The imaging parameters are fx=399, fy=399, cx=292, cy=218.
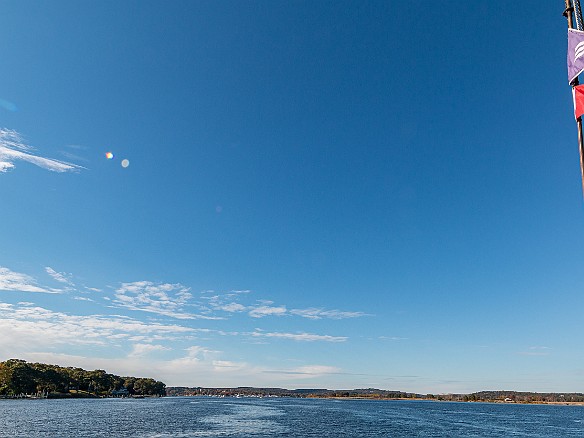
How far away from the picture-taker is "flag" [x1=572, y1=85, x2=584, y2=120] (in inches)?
576

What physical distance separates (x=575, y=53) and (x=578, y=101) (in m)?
1.92

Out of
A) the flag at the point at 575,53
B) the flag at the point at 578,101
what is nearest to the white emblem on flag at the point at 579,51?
the flag at the point at 575,53

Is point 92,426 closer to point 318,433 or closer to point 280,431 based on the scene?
point 280,431

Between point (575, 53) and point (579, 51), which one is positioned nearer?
point (579, 51)

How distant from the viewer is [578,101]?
1478 cm

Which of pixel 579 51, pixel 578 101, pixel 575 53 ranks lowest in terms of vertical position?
pixel 578 101

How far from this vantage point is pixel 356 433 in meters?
94.2

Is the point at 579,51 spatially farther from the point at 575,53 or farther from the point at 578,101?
the point at 578,101

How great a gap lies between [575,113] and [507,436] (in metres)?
114

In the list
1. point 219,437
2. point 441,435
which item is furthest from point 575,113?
point 441,435

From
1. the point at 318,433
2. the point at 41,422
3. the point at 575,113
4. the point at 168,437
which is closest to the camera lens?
the point at 575,113

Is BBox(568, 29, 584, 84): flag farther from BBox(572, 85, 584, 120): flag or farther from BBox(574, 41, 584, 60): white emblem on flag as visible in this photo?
BBox(572, 85, 584, 120): flag

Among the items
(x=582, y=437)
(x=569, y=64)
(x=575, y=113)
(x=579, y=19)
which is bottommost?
(x=582, y=437)

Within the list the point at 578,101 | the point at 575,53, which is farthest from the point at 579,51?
the point at 578,101
